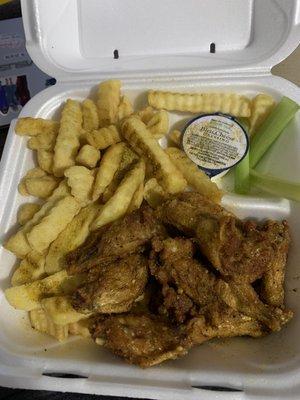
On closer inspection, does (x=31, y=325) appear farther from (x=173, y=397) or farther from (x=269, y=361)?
(x=269, y=361)

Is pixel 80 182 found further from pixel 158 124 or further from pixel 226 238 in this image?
pixel 226 238

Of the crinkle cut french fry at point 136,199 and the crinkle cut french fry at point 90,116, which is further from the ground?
the crinkle cut french fry at point 90,116

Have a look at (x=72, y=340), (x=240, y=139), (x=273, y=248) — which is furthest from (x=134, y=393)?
(x=240, y=139)

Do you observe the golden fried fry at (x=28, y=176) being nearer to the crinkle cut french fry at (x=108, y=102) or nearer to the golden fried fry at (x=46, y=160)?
the golden fried fry at (x=46, y=160)

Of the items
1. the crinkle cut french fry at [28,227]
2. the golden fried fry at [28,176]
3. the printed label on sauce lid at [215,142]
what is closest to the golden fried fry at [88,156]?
the crinkle cut french fry at [28,227]

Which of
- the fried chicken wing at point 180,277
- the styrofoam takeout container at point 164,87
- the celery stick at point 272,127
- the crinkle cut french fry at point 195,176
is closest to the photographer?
the styrofoam takeout container at point 164,87

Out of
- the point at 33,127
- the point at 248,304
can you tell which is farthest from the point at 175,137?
the point at 248,304

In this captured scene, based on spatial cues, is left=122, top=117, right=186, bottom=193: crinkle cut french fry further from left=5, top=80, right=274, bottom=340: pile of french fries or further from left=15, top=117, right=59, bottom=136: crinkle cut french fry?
left=15, top=117, right=59, bottom=136: crinkle cut french fry
